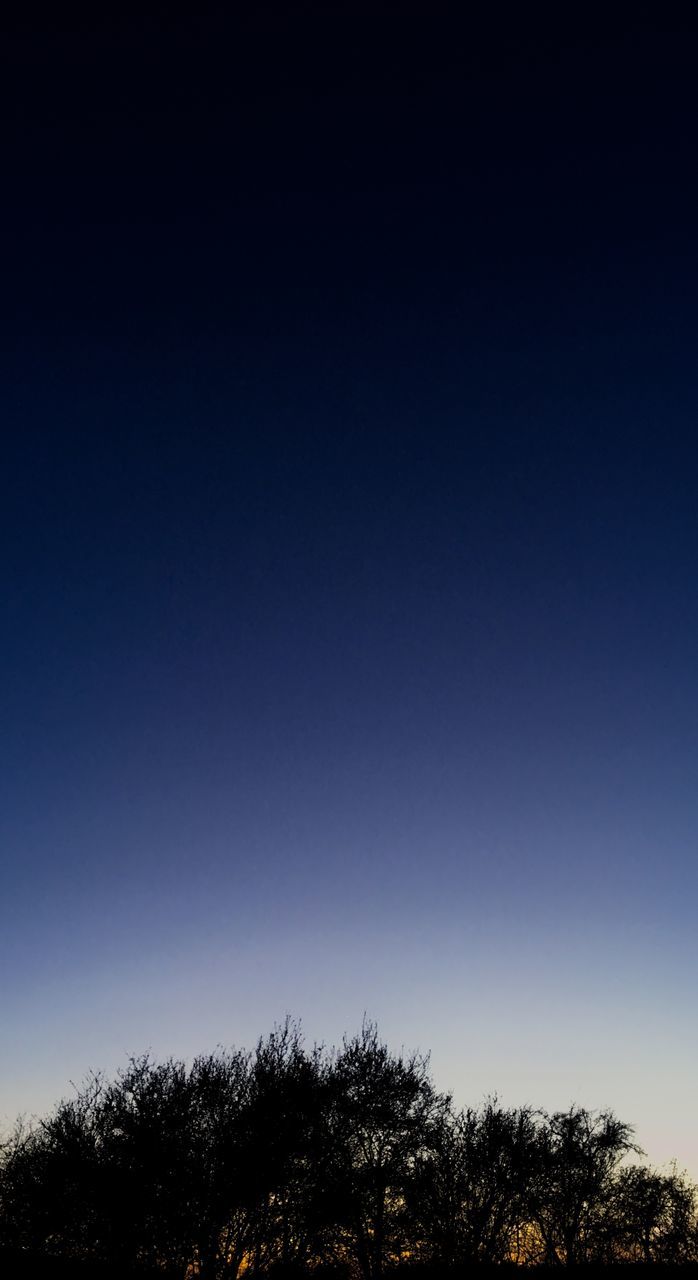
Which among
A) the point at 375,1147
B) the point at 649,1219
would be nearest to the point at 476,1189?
the point at 375,1147

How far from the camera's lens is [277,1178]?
29.9 m

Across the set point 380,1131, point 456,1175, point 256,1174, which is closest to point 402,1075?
point 380,1131

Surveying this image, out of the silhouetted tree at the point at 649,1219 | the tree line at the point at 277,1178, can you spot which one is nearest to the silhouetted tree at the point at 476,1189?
the tree line at the point at 277,1178

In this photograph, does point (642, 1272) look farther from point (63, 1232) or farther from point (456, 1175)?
point (63, 1232)

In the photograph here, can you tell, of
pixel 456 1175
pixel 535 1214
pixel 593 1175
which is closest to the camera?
pixel 456 1175

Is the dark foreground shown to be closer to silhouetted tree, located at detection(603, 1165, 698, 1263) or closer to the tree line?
the tree line

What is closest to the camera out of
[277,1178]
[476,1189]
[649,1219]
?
[277,1178]

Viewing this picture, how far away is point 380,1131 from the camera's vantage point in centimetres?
3462

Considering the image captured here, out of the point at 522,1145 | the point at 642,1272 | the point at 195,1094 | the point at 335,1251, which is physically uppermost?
the point at 195,1094

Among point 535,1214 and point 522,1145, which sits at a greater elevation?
point 522,1145

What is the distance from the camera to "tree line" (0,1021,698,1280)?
29.2 m

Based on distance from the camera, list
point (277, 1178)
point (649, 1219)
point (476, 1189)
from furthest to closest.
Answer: point (649, 1219), point (476, 1189), point (277, 1178)

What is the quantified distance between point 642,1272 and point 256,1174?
20.3m

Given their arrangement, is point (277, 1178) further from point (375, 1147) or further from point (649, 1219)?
point (649, 1219)
